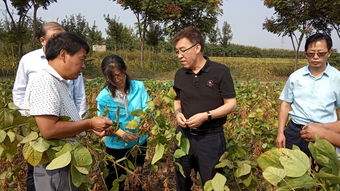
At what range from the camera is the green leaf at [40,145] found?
1261mm

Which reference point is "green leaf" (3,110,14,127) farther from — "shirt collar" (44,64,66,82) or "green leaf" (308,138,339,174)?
"green leaf" (308,138,339,174)

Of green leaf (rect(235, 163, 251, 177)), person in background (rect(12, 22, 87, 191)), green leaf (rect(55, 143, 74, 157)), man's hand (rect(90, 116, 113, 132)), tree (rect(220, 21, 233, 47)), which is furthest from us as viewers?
tree (rect(220, 21, 233, 47))

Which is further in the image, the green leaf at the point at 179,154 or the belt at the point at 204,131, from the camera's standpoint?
the belt at the point at 204,131

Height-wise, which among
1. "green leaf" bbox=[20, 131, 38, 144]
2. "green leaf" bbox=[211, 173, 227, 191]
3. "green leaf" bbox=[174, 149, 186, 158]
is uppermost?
"green leaf" bbox=[20, 131, 38, 144]

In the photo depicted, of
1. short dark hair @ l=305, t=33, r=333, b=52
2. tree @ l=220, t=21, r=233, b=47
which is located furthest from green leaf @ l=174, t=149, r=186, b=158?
tree @ l=220, t=21, r=233, b=47

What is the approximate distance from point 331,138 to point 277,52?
4674 centimetres

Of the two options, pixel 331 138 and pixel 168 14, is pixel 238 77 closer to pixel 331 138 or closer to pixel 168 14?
pixel 168 14

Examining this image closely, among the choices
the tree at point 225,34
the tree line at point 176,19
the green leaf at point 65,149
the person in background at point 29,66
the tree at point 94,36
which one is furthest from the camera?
the tree at point 225,34

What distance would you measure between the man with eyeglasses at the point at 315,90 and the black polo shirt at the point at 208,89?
551 millimetres

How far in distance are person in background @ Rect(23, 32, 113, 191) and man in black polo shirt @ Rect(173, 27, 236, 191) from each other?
0.74 m

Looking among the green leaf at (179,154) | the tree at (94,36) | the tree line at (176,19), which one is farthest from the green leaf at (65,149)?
the tree at (94,36)

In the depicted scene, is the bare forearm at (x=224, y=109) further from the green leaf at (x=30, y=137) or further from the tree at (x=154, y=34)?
the tree at (x=154, y=34)

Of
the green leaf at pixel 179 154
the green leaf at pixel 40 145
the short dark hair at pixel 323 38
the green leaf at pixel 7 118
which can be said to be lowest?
the green leaf at pixel 179 154

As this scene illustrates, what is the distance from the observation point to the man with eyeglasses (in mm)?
1943
